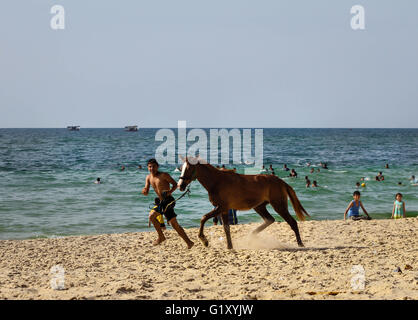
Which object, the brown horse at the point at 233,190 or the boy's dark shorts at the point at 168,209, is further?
the boy's dark shorts at the point at 168,209

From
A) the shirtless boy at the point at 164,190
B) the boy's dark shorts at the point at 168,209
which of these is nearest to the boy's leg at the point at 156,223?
the shirtless boy at the point at 164,190

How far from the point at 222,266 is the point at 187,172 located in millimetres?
1919

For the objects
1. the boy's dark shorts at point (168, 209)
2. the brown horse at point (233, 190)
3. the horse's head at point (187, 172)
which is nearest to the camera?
the horse's head at point (187, 172)

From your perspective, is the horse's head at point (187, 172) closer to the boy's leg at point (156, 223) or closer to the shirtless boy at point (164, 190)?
the shirtless boy at point (164, 190)

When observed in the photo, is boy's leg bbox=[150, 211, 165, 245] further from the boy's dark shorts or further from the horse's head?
the horse's head

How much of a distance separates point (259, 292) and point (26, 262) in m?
4.78

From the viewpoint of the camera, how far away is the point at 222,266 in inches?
312

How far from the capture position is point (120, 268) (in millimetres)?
8031

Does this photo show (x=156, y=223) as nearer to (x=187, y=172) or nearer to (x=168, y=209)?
(x=168, y=209)

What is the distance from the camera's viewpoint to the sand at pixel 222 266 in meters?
6.35

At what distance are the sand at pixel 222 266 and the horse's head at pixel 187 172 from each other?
1.38 m

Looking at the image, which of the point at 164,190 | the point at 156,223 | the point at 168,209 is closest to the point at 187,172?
the point at 164,190

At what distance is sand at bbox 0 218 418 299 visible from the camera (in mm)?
6348
